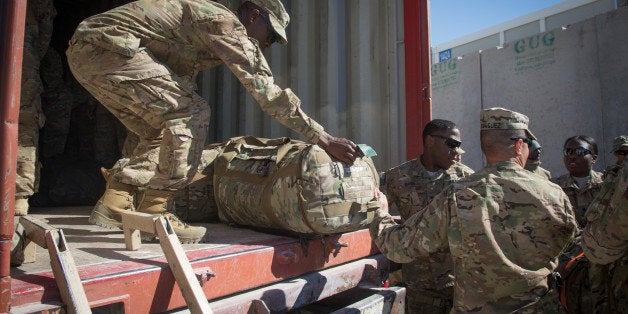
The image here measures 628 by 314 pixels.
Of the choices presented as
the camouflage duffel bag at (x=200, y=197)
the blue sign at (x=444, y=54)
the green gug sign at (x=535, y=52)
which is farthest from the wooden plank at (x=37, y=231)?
the blue sign at (x=444, y=54)

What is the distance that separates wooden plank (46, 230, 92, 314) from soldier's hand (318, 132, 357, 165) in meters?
1.07

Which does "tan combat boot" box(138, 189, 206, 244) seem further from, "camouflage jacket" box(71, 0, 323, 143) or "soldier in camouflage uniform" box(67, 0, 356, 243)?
"camouflage jacket" box(71, 0, 323, 143)

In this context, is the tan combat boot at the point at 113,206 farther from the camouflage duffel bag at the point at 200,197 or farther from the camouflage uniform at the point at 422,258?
the camouflage uniform at the point at 422,258

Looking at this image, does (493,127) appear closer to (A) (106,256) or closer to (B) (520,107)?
(A) (106,256)

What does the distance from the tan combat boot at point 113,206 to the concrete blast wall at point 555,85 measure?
6106 mm

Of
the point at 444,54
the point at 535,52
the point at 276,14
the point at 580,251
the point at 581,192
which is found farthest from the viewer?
the point at 444,54

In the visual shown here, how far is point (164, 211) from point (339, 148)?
2.69 ft

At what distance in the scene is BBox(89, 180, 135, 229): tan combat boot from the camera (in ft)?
6.94

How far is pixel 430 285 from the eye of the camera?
2.55 m

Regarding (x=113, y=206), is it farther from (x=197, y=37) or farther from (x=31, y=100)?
(x=31, y=100)

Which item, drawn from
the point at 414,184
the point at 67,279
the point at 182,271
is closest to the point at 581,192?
the point at 414,184

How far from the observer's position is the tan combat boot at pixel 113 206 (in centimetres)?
212

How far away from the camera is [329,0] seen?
334 cm

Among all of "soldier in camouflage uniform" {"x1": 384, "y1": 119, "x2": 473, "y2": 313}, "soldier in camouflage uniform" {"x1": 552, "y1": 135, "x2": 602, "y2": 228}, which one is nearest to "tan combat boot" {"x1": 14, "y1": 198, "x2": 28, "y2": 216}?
"soldier in camouflage uniform" {"x1": 384, "y1": 119, "x2": 473, "y2": 313}
